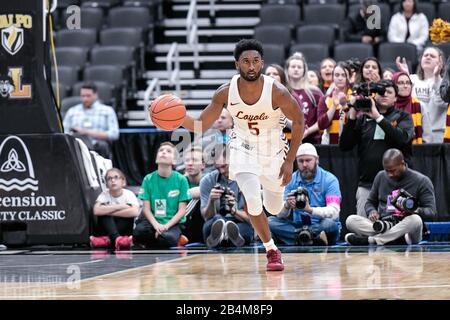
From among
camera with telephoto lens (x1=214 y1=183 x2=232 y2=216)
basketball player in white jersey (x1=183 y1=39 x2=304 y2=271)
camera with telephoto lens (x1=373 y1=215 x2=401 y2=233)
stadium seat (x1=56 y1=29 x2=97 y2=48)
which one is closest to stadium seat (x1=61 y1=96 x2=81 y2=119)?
stadium seat (x1=56 y1=29 x2=97 y2=48)

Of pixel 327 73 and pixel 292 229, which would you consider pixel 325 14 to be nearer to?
pixel 327 73

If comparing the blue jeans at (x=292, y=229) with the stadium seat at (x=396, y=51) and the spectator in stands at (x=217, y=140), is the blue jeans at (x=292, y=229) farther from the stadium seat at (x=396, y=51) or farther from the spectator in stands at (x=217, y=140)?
the stadium seat at (x=396, y=51)

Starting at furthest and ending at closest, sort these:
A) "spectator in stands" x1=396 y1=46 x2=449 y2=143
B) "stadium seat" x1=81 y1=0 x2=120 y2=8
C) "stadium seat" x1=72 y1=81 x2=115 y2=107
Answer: "stadium seat" x1=81 y1=0 x2=120 y2=8 → "stadium seat" x1=72 y1=81 x2=115 y2=107 → "spectator in stands" x1=396 y1=46 x2=449 y2=143

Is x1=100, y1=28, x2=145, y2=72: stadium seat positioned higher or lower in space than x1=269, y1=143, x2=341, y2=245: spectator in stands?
higher

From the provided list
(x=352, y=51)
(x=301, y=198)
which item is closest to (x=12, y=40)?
(x=301, y=198)

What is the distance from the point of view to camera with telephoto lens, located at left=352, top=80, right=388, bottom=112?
36.5 feet

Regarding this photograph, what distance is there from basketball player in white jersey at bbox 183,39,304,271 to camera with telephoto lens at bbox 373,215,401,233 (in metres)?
2.24

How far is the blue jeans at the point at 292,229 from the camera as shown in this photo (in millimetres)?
11078

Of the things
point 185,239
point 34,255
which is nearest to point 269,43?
point 185,239

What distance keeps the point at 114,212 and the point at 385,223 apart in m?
3.10

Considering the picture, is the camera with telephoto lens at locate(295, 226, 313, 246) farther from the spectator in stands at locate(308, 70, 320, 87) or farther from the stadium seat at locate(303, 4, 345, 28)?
the stadium seat at locate(303, 4, 345, 28)

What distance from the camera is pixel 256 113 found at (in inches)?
339

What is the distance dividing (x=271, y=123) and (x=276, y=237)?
295 centimetres

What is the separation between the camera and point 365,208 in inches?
441
